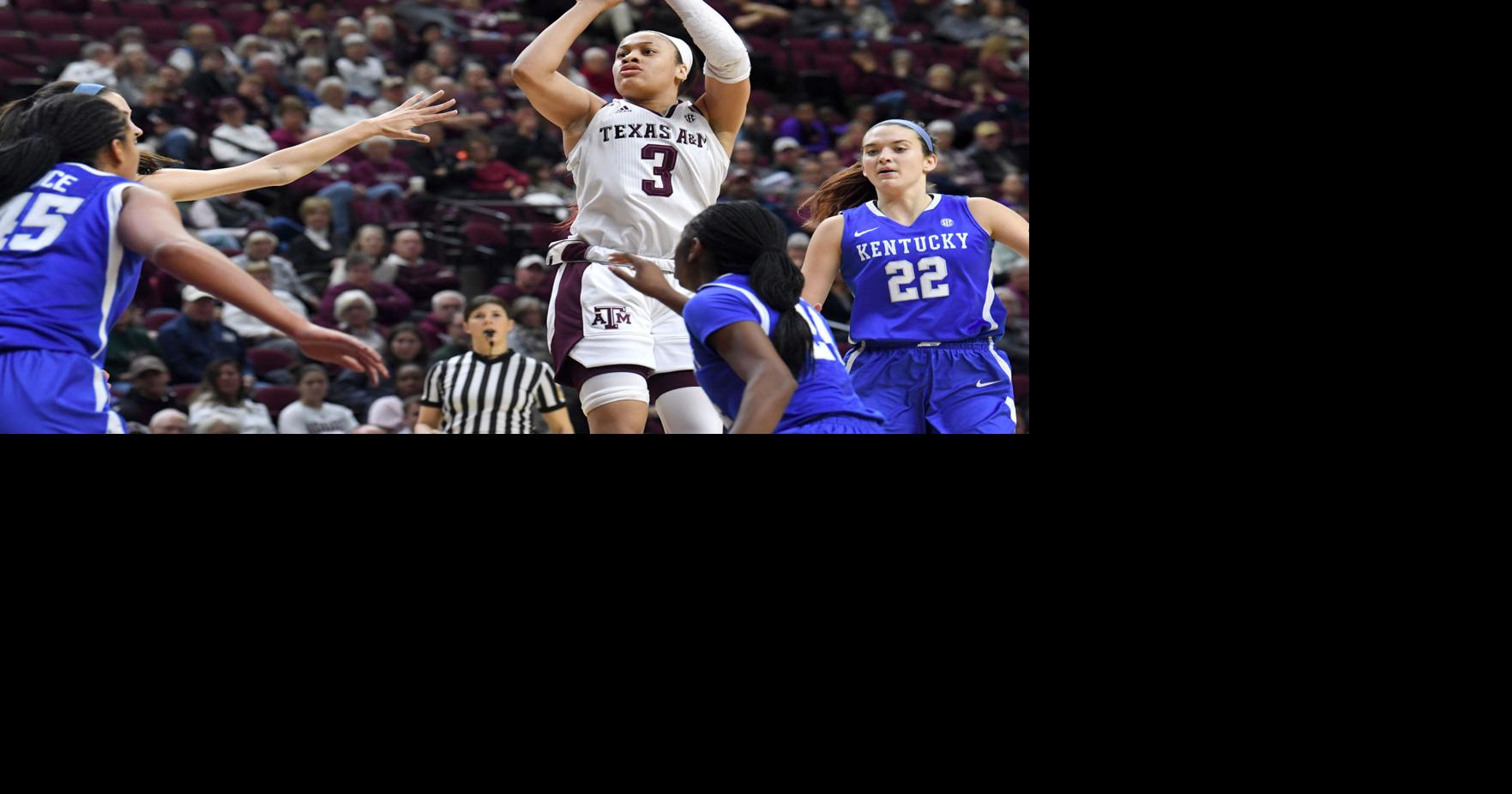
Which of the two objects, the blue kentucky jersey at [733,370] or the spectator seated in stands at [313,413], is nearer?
the blue kentucky jersey at [733,370]

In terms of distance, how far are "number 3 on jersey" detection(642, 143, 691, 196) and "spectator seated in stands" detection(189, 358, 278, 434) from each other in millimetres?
3144

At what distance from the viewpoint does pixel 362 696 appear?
331cm

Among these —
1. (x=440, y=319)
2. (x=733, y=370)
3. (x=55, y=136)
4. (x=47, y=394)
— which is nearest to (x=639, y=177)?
(x=733, y=370)

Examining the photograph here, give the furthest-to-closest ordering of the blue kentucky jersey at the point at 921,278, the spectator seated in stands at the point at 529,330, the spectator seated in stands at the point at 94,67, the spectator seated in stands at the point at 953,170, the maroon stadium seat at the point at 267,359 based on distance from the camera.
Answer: the spectator seated in stands at the point at 953,170 → the spectator seated in stands at the point at 94,67 → the maroon stadium seat at the point at 267,359 → the spectator seated in stands at the point at 529,330 → the blue kentucky jersey at the point at 921,278

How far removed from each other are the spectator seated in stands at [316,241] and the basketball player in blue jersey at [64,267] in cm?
504

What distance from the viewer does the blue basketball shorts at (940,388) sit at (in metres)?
4.93

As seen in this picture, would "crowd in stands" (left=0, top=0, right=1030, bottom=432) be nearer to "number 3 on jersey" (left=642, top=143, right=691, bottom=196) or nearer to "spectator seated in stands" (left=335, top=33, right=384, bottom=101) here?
"spectator seated in stands" (left=335, top=33, right=384, bottom=101)

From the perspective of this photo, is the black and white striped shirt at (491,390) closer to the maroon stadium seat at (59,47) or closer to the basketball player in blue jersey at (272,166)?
the basketball player in blue jersey at (272,166)

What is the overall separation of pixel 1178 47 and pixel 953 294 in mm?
1447

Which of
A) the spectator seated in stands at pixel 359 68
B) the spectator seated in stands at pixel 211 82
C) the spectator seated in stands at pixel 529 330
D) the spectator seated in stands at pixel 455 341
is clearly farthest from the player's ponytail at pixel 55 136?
the spectator seated in stands at pixel 359 68

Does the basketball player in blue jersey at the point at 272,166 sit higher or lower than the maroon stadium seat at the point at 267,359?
higher

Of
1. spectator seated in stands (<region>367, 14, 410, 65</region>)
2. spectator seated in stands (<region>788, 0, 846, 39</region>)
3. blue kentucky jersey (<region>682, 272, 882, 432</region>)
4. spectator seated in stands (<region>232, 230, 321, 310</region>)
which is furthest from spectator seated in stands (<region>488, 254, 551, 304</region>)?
blue kentucky jersey (<region>682, 272, 882, 432</region>)

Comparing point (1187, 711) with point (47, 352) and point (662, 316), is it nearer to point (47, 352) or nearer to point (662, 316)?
point (662, 316)

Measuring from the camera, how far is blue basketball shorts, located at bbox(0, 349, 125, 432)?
344 cm
